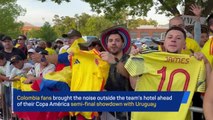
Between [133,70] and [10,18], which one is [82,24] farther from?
[133,70]

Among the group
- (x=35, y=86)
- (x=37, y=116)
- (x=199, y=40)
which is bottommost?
(x=37, y=116)

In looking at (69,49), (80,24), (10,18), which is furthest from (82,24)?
(69,49)

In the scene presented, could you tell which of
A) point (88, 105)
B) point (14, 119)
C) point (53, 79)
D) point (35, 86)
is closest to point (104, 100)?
point (88, 105)

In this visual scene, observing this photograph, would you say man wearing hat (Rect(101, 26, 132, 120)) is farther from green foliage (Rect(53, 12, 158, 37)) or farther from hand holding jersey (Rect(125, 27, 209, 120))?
green foliage (Rect(53, 12, 158, 37))

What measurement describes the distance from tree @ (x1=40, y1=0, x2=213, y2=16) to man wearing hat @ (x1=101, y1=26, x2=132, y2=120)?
25.8ft

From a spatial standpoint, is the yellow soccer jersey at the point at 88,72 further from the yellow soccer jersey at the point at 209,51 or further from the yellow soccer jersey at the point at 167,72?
the yellow soccer jersey at the point at 209,51

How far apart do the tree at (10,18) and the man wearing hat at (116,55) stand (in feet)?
172

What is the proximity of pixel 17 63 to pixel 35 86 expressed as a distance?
279 cm

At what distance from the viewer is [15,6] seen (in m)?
61.9

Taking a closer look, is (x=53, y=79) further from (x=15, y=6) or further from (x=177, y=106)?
(x=15, y=6)

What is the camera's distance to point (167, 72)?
3920 mm

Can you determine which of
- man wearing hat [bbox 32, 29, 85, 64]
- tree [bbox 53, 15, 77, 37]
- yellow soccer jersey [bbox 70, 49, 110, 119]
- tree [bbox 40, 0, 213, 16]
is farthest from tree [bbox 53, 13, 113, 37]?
yellow soccer jersey [bbox 70, 49, 110, 119]

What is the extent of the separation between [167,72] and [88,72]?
1053 mm

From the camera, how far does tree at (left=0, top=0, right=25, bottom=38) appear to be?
188ft
